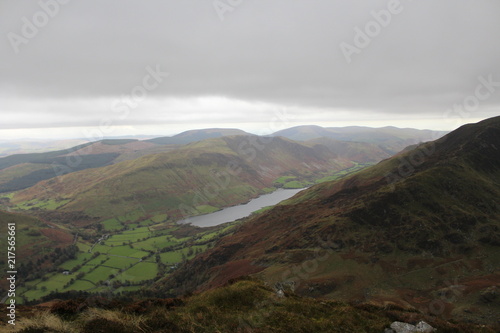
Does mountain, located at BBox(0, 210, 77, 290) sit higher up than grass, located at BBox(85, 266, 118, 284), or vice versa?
mountain, located at BBox(0, 210, 77, 290)

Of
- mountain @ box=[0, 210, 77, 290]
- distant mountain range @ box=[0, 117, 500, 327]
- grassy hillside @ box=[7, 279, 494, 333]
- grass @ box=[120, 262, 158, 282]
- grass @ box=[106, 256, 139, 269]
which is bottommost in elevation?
grass @ box=[120, 262, 158, 282]

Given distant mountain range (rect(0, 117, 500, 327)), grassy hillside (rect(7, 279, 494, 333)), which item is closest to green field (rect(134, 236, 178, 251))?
distant mountain range (rect(0, 117, 500, 327))

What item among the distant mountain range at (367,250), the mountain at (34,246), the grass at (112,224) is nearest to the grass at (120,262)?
the distant mountain range at (367,250)

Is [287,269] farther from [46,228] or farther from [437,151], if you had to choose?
[46,228]

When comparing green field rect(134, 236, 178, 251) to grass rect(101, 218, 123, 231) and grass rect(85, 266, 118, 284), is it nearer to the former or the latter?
grass rect(85, 266, 118, 284)

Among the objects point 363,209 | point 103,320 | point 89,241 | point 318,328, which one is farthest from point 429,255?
point 89,241

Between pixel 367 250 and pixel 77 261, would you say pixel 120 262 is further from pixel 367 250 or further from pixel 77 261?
pixel 367 250

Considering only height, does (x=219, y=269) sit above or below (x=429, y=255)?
below

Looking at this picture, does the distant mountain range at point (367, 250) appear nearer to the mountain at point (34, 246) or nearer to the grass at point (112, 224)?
the mountain at point (34, 246)
